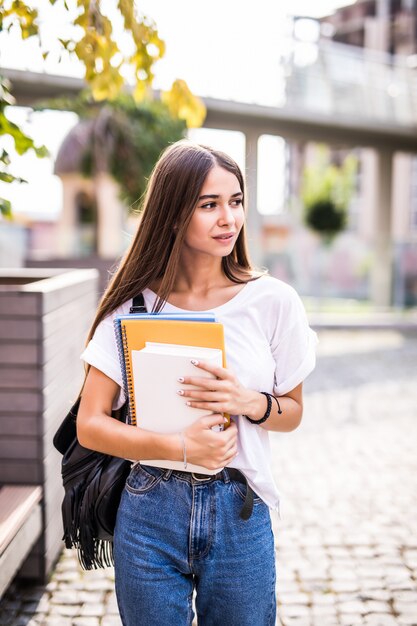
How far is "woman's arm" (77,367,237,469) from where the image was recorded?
1.52m

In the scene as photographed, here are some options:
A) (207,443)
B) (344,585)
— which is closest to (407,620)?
(344,585)

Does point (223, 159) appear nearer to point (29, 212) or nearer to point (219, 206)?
point (219, 206)

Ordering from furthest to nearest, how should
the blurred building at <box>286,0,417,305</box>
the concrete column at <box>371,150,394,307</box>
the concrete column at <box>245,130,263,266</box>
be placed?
the concrete column at <box>371,150,394,307</box>
the concrete column at <box>245,130,263,266</box>
the blurred building at <box>286,0,417,305</box>

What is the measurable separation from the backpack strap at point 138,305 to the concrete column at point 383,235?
1629 cm

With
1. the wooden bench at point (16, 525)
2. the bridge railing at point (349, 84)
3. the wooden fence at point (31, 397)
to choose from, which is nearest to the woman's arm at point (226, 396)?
the wooden bench at point (16, 525)

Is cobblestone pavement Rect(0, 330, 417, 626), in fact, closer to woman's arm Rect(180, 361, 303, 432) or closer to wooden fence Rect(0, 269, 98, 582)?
wooden fence Rect(0, 269, 98, 582)

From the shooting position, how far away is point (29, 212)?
45.1 m

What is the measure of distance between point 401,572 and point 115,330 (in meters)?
2.51

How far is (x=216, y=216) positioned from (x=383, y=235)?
1757 cm

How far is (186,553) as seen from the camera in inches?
63.2

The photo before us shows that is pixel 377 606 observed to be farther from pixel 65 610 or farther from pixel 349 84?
pixel 349 84

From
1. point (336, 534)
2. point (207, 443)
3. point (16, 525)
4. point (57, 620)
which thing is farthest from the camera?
point (336, 534)

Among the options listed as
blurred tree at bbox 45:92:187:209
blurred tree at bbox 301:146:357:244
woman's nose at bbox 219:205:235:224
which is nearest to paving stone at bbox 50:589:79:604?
woman's nose at bbox 219:205:235:224

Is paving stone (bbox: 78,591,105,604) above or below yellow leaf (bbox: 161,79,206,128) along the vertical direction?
below
